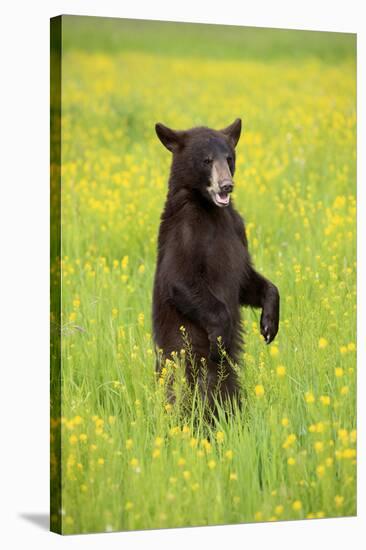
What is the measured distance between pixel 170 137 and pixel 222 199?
55 centimetres

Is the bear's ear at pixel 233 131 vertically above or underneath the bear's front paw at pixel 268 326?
above

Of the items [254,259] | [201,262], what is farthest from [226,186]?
[254,259]

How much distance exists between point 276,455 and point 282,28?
287 centimetres

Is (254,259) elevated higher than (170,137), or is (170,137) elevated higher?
(170,137)

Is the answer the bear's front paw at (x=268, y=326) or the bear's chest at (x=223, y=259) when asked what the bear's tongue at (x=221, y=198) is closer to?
the bear's chest at (x=223, y=259)

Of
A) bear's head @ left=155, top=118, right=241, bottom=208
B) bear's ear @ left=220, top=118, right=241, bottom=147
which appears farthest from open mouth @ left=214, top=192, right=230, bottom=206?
bear's ear @ left=220, top=118, right=241, bottom=147

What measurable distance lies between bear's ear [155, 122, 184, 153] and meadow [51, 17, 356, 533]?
1.99ft

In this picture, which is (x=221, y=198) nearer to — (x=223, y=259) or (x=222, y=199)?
(x=222, y=199)

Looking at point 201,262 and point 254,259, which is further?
point 254,259

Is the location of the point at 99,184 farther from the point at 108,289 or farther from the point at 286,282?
the point at 286,282

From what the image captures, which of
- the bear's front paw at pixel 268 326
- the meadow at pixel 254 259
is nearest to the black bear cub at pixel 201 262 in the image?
the bear's front paw at pixel 268 326

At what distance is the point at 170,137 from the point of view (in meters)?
8.26

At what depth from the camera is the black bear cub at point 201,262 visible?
8086 millimetres

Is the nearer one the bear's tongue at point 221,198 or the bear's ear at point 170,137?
the bear's tongue at point 221,198
